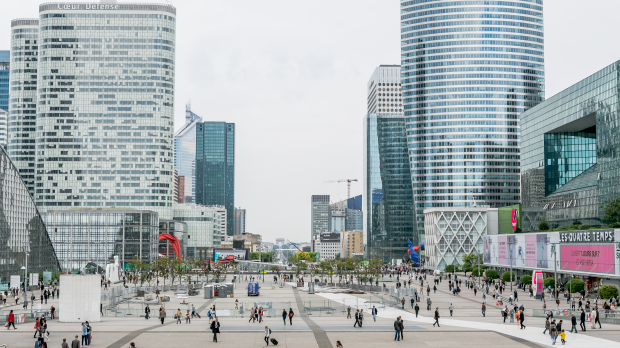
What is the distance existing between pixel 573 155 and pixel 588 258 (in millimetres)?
60886

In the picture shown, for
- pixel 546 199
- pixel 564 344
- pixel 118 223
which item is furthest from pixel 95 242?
pixel 564 344

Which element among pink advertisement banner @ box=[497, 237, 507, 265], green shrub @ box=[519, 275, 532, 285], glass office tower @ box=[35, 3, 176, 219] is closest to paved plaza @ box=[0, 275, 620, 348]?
green shrub @ box=[519, 275, 532, 285]

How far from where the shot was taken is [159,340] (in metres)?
42.0

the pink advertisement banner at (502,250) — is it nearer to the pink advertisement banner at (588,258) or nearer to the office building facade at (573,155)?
the office building facade at (573,155)

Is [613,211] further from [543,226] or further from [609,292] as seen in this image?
[609,292]

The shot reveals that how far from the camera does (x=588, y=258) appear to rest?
84.3m

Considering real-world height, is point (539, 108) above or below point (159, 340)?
above

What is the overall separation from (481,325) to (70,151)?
174 meters

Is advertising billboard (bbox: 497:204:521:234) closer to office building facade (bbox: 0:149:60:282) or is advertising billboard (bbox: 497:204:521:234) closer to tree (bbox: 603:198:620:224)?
tree (bbox: 603:198:620:224)

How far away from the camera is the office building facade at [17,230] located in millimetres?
107125

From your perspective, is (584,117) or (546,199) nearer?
(584,117)

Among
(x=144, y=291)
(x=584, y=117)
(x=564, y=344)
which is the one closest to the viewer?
(x=564, y=344)

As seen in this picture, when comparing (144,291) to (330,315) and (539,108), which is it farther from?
(539,108)

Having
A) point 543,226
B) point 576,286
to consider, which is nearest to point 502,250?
point 543,226
